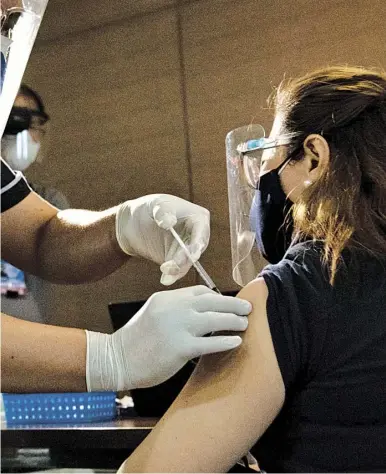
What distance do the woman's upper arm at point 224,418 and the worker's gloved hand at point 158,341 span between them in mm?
63

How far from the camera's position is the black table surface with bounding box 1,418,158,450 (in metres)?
1.57

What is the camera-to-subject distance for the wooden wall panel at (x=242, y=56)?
4.61ft

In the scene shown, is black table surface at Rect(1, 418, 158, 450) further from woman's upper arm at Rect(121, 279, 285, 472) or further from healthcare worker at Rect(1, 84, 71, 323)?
woman's upper arm at Rect(121, 279, 285, 472)

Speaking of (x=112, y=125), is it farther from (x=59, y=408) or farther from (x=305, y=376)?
(x=305, y=376)

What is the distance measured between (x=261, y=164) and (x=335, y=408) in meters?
0.50

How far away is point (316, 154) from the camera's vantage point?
3.78ft

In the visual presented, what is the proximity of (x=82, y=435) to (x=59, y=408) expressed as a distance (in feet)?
0.60

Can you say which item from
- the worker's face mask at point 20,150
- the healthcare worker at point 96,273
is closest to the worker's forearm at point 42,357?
the healthcare worker at point 96,273

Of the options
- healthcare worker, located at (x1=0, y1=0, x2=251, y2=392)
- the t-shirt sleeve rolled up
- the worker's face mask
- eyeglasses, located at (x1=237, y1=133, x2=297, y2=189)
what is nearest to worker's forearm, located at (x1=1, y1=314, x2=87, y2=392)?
healthcare worker, located at (x1=0, y1=0, x2=251, y2=392)

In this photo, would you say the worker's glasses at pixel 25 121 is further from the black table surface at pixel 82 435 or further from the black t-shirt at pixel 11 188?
the black table surface at pixel 82 435

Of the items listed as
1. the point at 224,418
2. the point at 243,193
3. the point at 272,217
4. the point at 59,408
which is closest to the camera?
the point at 224,418

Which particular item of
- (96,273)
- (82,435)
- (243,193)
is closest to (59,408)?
(82,435)

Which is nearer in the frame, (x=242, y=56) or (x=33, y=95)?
(x=242, y=56)

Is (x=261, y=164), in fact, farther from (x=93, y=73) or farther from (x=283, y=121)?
(x=93, y=73)
